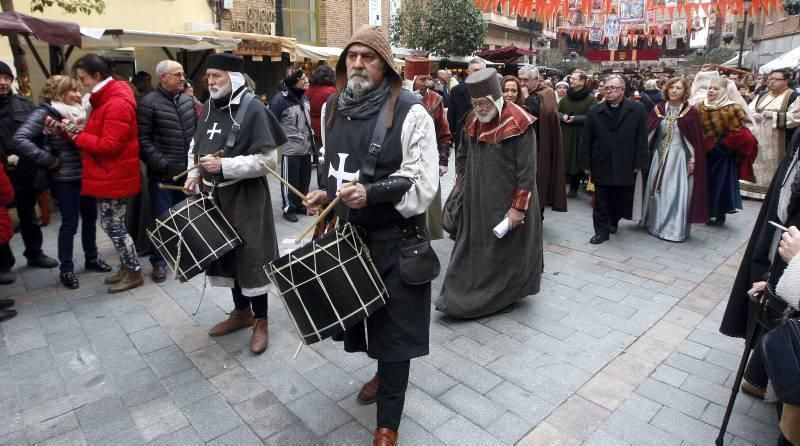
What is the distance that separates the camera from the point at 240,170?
3.38m

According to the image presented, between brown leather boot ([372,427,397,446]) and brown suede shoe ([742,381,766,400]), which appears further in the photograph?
brown suede shoe ([742,381,766,400])

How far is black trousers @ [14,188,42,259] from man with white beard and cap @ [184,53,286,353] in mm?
2724

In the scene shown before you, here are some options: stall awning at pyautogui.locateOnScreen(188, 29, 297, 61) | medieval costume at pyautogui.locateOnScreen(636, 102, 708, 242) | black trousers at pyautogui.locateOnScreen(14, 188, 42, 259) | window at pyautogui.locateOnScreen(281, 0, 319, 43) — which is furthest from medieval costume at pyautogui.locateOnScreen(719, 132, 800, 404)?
window at pyautogui.locateOnScreen(281, 0, 319, 43)

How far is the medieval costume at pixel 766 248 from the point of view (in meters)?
2.52

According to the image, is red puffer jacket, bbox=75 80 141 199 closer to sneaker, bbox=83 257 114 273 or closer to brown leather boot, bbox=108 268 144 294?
brown leather boot, bbox=108 268 144 294

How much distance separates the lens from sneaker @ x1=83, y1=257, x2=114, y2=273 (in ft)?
17.2

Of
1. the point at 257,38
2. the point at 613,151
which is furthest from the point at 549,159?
the point at 257,38

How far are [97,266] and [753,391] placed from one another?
5487 millimetres

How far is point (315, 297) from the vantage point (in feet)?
7.81

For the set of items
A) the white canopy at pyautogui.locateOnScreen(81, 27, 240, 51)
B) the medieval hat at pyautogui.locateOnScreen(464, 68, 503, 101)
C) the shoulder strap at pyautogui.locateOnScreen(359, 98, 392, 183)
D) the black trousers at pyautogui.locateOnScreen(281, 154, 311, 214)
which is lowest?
the black trousers at pyautogui.locateOnScreen(281, 154, 311, 214)

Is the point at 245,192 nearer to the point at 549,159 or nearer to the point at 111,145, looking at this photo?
the point at 111,145

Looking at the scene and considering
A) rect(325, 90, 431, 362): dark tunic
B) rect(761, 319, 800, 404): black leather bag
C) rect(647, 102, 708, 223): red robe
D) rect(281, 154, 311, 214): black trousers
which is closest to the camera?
rect(761, 319, 800, 404): black leather bag

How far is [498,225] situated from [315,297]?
2076mm

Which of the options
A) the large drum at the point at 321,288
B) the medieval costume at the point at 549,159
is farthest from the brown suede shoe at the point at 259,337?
the medieval costume at the point at 549,159
